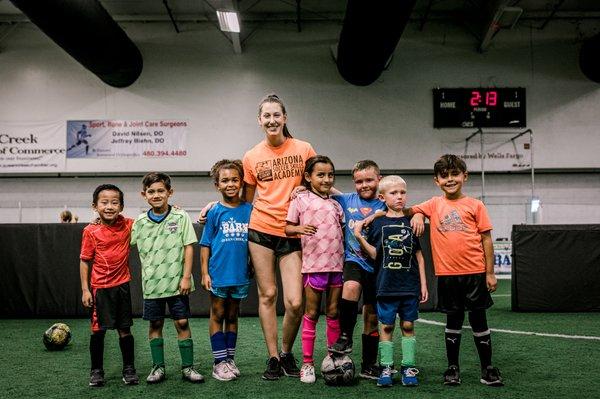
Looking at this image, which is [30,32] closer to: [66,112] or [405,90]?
[66,112]

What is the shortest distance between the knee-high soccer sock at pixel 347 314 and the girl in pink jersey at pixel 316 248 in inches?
1.4

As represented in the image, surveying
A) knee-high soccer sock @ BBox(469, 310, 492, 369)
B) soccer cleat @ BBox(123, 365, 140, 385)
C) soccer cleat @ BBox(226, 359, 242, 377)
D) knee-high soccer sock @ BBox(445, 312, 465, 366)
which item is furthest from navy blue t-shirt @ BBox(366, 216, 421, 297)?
soccer cleat @ BBox(123, 365, 140, 385)

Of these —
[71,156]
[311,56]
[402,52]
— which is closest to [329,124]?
[311,56]

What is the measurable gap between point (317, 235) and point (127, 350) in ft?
4.63

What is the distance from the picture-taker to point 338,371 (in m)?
3.04

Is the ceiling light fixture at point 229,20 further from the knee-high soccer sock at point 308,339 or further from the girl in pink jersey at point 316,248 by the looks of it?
the knee-high soccer sock at point 308,339

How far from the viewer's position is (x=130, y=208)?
12.9 metres

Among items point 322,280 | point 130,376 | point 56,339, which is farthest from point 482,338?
point 56,339

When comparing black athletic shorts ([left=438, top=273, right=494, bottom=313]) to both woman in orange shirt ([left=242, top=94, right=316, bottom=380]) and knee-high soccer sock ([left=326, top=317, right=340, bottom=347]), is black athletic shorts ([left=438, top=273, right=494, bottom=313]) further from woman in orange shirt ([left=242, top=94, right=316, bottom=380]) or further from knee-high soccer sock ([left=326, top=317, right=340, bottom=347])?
woman in orange shirt ([left=242, top=94, right=316, bottom=380])

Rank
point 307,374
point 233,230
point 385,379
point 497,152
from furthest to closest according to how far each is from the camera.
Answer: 1. point 497,152
2. point 233,230
3. point 307,374
4. point 385,379

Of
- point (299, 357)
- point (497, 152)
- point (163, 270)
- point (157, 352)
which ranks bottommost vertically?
point (299, 357)

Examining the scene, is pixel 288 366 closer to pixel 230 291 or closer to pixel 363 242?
pixel 230 291

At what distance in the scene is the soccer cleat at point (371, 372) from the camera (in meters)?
3.23

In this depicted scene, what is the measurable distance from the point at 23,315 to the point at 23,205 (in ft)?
24.2
